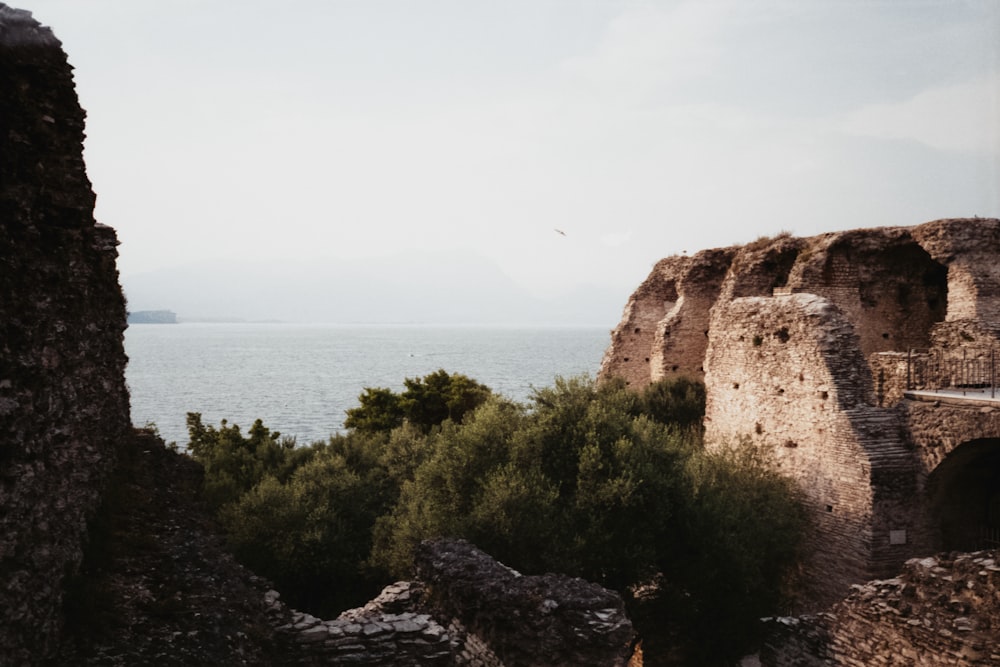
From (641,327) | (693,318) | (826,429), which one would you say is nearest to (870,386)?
(826,429)

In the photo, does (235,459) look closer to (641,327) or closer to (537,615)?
(537,615)

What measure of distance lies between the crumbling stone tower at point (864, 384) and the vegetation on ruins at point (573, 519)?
975 mm

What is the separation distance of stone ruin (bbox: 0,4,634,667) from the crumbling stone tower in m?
7.29

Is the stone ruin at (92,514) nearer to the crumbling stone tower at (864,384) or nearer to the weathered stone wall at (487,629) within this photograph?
the weathered stone wall at (487,629)

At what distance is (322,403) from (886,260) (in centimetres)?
5111

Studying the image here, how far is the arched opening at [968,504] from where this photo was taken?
42.3 feet

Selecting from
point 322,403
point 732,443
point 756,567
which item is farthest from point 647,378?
point 322,403

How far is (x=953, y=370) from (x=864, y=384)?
291 centimetres

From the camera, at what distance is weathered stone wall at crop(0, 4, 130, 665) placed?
5336 mm

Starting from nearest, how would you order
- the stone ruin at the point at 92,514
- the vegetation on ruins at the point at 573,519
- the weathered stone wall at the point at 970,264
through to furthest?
the stone ruin at the point at 92,514 < the vegetation on ruins at the point at 573,519 < the weathered stone wall at the point at 970,264

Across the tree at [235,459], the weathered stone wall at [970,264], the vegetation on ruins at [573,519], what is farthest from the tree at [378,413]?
the weathered stone wall at [970,264]

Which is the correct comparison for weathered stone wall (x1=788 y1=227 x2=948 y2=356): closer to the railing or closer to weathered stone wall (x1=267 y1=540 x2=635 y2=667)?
the railing

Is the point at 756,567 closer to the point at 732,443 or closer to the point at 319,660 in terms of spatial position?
the point at 732,443

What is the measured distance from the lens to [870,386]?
1369cm
